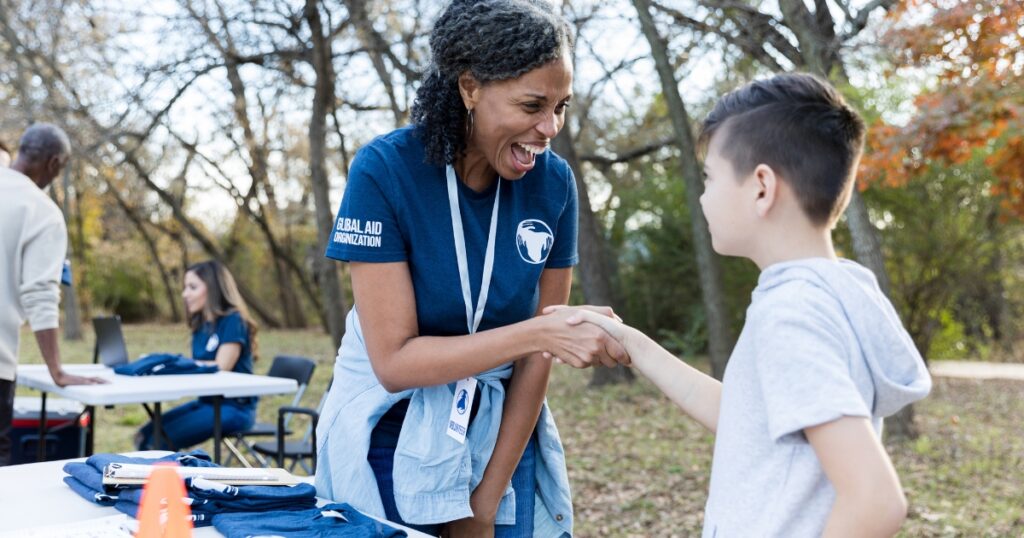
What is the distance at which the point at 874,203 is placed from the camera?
11.5m

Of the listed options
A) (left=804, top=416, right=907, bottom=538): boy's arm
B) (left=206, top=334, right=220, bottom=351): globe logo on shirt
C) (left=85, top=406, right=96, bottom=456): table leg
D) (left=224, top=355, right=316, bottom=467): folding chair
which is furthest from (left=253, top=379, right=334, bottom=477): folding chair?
(left=804, top=416, right=907, bottom=538): boy's arm

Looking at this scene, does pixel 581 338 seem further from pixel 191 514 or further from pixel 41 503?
pixel 41 503

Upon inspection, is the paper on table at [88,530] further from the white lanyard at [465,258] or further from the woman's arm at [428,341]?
the white lanyard at [465,258]

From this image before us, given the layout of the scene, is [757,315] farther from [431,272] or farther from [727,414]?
[431,272]

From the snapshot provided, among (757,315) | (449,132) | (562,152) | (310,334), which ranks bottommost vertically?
(310,334)

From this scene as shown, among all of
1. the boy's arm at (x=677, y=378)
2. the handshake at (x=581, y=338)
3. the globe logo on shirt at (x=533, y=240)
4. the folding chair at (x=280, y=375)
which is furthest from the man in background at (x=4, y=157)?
the boy's arm at (x=677, y=378)

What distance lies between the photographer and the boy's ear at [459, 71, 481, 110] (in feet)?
6.16

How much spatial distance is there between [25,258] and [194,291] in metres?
1.69

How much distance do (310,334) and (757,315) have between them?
72.9 feet

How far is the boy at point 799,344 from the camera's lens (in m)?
1.19

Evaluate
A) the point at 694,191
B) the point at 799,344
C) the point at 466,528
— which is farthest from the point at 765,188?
the point at 694,191

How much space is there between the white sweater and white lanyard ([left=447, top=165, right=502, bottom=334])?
9.07 ft

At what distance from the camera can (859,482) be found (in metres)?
1.17

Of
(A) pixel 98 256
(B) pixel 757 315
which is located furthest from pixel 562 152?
(A) pixel 98 256
